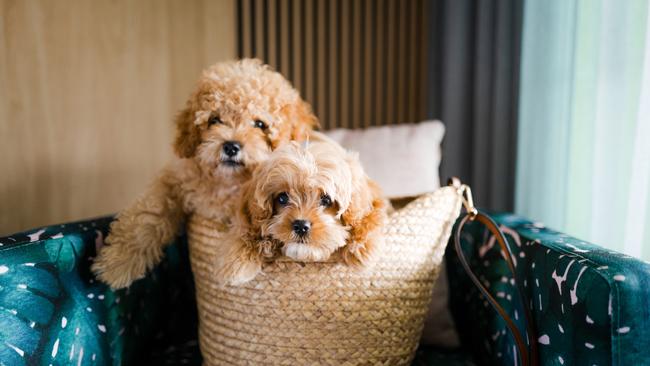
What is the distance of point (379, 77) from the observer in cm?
201

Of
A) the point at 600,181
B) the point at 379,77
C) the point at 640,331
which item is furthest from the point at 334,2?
the point at 640,331

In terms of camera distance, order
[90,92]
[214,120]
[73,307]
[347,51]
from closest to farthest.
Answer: [73,307] < [214,120] < [90,92] < [347,51]

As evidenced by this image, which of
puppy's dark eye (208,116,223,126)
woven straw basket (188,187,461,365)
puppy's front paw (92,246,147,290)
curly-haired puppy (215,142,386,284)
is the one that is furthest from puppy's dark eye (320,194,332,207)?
puppy's front paw (92,246,147,290)

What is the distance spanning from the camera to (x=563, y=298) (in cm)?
79

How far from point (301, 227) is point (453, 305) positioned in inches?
26.2

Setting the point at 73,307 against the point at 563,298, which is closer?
the point at 563,298

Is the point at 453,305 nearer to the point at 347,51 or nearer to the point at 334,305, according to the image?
the point at 334,305

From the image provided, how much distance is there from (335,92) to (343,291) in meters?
1.28

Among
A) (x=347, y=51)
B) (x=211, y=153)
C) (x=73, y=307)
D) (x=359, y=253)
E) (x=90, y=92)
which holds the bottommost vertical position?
(x=73, y=307)

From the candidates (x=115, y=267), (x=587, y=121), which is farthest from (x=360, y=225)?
(x=587, y=121)

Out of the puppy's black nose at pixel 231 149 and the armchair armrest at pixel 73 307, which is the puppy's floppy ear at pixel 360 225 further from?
the armchair armrest at pixel 73 307

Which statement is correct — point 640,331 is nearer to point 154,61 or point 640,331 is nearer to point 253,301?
point 253,301

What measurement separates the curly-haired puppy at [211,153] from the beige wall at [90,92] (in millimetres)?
592

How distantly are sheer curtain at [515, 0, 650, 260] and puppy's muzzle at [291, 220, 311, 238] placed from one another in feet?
2.39
